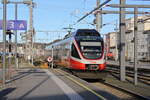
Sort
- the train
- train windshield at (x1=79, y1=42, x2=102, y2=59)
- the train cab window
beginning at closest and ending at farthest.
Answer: the train
train windshield at (x1=79, y1=42, x2=102, y2=59)
the train cab window

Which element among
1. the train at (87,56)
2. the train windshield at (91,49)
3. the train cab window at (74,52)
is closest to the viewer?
the train at (87,56)

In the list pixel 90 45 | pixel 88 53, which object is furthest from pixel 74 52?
pixel 90 45

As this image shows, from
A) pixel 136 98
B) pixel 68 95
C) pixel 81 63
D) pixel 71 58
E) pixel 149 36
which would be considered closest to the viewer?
pixel 68 95

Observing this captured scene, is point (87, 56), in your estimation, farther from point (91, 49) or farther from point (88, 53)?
point (91, 49)

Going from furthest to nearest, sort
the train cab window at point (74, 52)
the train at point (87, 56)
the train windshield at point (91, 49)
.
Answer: the train cab window at point (74, 52), the train windshield at point (91, 49), the train at point (87, 56)

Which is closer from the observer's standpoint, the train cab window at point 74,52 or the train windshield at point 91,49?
the train windshield at point 91,49

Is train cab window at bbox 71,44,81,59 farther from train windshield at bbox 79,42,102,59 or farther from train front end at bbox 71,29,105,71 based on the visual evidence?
train windshield at bbox 79,42,102,59

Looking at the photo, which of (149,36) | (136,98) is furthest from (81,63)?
(149,36)

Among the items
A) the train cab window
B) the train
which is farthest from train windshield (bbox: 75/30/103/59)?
the train cab window

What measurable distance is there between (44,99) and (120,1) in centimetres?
1169

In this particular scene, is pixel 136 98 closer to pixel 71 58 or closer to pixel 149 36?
pixel 71 58

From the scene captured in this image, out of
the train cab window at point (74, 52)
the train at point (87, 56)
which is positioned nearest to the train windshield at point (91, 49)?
the train at point (87, 56)

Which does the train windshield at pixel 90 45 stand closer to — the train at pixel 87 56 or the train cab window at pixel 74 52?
the train at pixel 87 56

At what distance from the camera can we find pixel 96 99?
1104 cm
